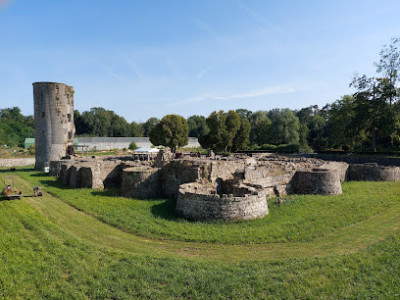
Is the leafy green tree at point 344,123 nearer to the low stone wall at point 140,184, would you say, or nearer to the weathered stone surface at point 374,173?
the weathered stone surface at point 374,173

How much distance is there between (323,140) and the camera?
2346 inches

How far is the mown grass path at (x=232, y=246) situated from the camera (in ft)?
30.7

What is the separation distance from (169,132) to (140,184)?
31.9m

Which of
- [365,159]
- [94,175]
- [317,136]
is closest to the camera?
[94,175]

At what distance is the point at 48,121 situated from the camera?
31.9m

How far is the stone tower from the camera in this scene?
31.8m

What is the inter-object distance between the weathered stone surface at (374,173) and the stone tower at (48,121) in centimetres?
3342

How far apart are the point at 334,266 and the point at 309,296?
6.61 ft

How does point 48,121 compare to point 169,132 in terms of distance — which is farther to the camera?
point 169,132

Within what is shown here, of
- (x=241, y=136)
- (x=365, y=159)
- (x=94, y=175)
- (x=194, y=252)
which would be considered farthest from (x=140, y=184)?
(x=241, y=136)

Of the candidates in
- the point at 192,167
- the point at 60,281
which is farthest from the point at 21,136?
the point at 60,281

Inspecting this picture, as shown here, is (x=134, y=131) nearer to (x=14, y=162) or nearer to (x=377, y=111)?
(x=14, y=162)

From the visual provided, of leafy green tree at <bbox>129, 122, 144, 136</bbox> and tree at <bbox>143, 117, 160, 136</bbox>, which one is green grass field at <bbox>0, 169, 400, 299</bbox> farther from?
tree at <bbox>143, 117, 160, 136</bbox>

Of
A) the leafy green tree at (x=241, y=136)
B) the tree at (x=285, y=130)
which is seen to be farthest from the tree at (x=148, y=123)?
the leafy green tree at (x=241, y=136)
